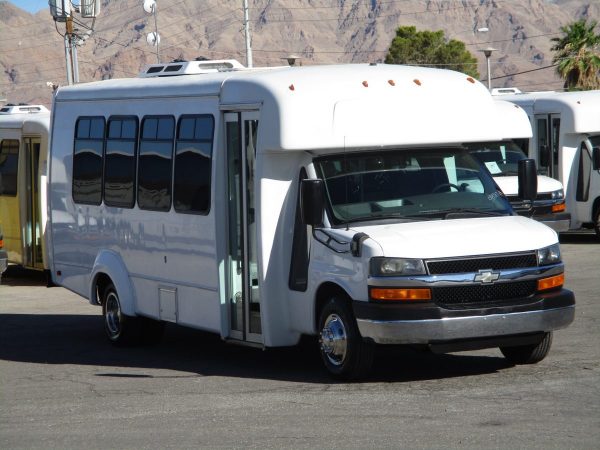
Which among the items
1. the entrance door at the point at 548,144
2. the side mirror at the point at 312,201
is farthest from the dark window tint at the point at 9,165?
the side mirror at the point at 312,201

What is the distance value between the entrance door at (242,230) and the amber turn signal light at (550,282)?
2384 millimetres

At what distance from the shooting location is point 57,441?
355 inches

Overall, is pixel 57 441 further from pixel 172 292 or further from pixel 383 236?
pixel 172 292

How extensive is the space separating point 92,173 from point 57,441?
5754 mm

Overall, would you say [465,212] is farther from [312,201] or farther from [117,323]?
[117,323]

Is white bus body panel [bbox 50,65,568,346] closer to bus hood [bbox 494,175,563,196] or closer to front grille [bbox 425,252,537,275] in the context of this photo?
front grille [bbox 425,252,537,275]

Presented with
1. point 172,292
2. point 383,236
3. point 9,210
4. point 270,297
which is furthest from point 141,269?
point 9,210

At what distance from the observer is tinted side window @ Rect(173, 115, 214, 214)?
1205cm

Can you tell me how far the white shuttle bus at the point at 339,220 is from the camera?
33.6 ft

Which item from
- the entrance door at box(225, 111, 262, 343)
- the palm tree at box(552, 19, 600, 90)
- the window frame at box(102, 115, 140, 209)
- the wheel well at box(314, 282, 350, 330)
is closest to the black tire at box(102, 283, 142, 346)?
the window frame at box(102, 115, 140, 209)

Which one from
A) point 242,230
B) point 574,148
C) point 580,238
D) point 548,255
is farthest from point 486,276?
point 580,238

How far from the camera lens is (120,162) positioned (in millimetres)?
13812

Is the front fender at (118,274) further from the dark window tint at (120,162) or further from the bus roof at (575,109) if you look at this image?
the bus roof at (575,109)

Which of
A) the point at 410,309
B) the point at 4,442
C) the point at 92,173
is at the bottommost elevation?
the point at 4,442
